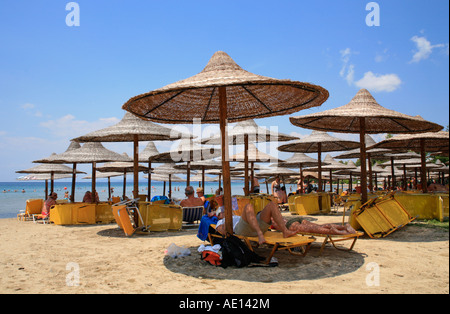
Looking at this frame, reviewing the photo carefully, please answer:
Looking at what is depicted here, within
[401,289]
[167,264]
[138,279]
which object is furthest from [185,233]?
[401,289]

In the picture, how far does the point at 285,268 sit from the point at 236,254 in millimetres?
620

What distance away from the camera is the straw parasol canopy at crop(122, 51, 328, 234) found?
4008 millimetres

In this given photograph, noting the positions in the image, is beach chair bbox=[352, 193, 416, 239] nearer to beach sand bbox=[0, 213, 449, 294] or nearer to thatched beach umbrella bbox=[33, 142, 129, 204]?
beach sand bbox=[0, 213, 449, 294]

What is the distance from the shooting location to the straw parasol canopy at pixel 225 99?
13.1 ft

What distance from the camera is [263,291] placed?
10.4ft

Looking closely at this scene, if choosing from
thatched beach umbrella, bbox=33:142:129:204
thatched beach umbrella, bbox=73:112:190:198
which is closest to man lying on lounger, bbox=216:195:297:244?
thatched beach umbrella, bbox=73:112:190:198

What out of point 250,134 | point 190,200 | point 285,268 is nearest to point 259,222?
point 285,268

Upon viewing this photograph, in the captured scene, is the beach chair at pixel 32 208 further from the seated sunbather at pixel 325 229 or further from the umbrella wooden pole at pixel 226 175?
the seated sunbather at pixel 325 229

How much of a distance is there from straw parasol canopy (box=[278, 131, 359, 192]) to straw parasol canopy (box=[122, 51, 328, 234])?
16.7ft

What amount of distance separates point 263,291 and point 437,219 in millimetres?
5800

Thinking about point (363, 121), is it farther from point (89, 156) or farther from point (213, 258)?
point (89, 156)

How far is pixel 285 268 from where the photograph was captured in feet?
13.2

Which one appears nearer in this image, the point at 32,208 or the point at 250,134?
the point at 250,134
